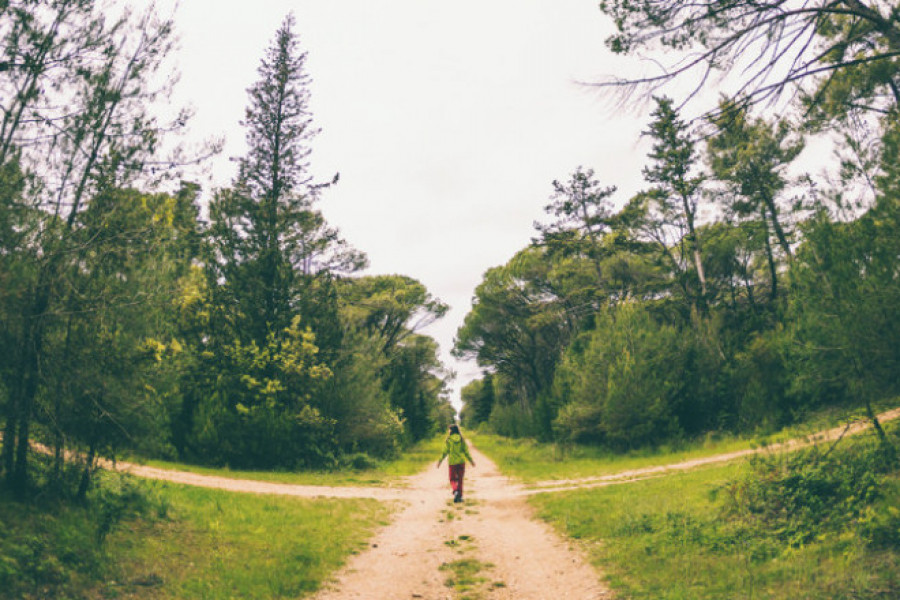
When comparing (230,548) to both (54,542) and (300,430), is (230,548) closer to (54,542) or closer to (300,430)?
(54,542)

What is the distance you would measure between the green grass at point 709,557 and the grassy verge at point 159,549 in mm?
3649

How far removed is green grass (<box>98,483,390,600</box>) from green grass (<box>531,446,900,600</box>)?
3.55m

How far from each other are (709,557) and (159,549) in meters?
6.49

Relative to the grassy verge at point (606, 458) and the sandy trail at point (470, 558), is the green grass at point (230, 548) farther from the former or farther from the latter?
the grassy verge at point (606, 458)

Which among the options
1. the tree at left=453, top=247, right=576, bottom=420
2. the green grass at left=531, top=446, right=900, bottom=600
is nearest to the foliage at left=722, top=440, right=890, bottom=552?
the green grass at left=531, top=446, right=900, bottom=600

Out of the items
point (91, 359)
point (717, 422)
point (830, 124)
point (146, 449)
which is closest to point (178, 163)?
point (91, 359)

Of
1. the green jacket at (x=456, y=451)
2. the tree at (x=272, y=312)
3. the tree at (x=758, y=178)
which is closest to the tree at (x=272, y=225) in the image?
the tree at (x=272, y=312)

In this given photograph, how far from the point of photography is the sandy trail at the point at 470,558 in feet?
17.5

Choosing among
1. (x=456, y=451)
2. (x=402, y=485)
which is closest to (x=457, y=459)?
(x=456, y=451)

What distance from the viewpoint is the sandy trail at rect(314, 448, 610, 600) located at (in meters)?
5.32

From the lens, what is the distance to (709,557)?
216 inches

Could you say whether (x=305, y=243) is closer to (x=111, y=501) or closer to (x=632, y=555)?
(x=111, y=501)

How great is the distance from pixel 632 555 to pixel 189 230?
22.9 ft

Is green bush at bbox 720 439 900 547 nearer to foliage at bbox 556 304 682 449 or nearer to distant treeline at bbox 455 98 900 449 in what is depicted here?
distant treeline at bbox 455 98 900 449
